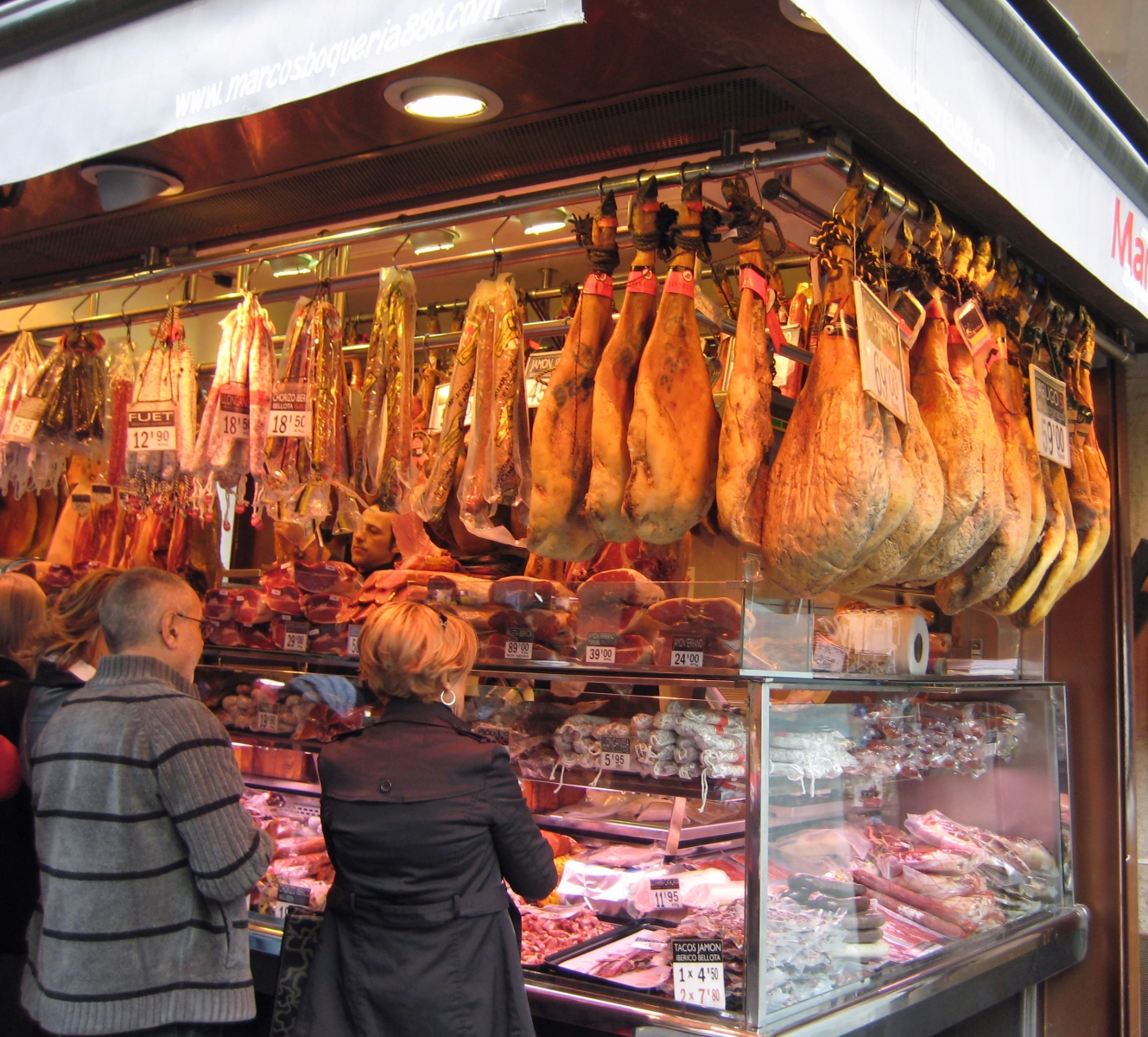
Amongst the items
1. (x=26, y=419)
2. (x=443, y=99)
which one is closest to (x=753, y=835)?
(x=443, y=99)

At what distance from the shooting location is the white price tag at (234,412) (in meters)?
3.21

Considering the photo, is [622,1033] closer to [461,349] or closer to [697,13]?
→ [461,349]

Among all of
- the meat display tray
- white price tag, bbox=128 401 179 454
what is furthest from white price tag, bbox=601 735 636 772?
white price tag, bbox=128 401 179 454

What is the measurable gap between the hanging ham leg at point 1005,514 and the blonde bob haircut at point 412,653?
1.35m

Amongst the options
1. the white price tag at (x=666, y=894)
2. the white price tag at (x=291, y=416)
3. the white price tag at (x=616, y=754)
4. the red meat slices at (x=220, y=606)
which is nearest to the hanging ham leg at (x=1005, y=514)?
the white price tag at (x=616, y=754)

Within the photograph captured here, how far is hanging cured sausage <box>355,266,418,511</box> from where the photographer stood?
10.2 feet

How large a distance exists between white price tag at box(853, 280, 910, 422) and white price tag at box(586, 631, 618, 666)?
1.06m

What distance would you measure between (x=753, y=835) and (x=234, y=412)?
192 centimetres

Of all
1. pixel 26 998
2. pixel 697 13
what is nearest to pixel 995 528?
pixel 697 13

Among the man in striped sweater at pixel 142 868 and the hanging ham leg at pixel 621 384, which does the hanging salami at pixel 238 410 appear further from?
the hanging ham leg at pixel 621 384

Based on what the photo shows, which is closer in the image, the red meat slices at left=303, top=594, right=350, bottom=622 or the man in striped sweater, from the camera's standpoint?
the man in striped sweater

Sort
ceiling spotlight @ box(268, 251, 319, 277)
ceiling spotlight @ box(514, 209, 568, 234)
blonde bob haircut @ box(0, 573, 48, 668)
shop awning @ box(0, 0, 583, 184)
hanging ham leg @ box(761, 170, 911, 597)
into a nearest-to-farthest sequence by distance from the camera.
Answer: shop awning @ box(0, 0, 583, 184) → hanging ham leg @ box(761, 170, 911, 597) → blonde bob haircut @ box(0, 573, 48, 668) → ceiling spotlight @ box(514, 209, 568, 234) → ceiling spotlight @ box(268, 251, 319, 277)

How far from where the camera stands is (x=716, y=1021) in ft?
8.24

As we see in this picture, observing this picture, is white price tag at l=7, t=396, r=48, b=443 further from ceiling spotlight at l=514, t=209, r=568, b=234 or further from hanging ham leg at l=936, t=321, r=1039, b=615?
hanging ham leg at l=936, t=321, r=1039, b=615
